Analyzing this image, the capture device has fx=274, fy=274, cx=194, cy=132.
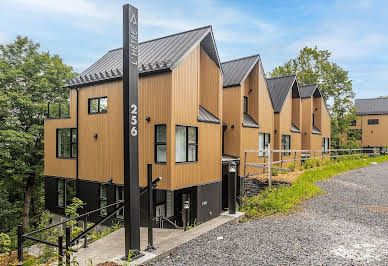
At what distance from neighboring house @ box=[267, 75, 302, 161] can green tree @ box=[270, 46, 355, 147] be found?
39.1 feet

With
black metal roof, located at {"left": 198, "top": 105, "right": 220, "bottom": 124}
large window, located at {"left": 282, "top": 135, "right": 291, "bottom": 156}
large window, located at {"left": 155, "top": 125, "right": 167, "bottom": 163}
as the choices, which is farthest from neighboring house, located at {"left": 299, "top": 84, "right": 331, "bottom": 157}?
large window, located at {"left": 155, "top": 125, "right": 167, "bottom": 163}

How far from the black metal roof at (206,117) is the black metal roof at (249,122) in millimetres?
3156

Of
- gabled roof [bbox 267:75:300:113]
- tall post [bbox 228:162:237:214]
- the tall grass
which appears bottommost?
the tall grass

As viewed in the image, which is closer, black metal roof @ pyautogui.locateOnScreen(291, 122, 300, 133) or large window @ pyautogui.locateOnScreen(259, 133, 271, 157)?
large window @ pyautogui.locateOnScreen(259, 133, 271, 157)

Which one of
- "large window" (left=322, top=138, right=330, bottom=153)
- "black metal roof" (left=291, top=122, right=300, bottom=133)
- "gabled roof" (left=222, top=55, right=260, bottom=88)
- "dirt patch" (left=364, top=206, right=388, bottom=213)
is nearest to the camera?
"dirt patch" (left=364, top=206, right=388, bottom=213)

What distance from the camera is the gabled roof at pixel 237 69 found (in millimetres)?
15595

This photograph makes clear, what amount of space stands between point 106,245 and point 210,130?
6537 mm

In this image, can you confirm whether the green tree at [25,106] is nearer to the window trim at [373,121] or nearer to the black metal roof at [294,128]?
the black metal roof at [294,128]

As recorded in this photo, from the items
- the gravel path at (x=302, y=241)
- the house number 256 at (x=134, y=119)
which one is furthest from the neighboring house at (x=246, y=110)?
the house number 256 at (x=134, y=119)

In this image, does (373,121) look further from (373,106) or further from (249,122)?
(249,122)

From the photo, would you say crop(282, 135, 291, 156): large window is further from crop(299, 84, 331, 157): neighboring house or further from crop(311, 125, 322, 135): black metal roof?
crop(311, 125, 322, 135): black metal roof

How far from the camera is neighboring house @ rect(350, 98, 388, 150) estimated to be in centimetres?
4259

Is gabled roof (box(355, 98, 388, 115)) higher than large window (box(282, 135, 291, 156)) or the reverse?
higher

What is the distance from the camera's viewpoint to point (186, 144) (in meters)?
11.3
